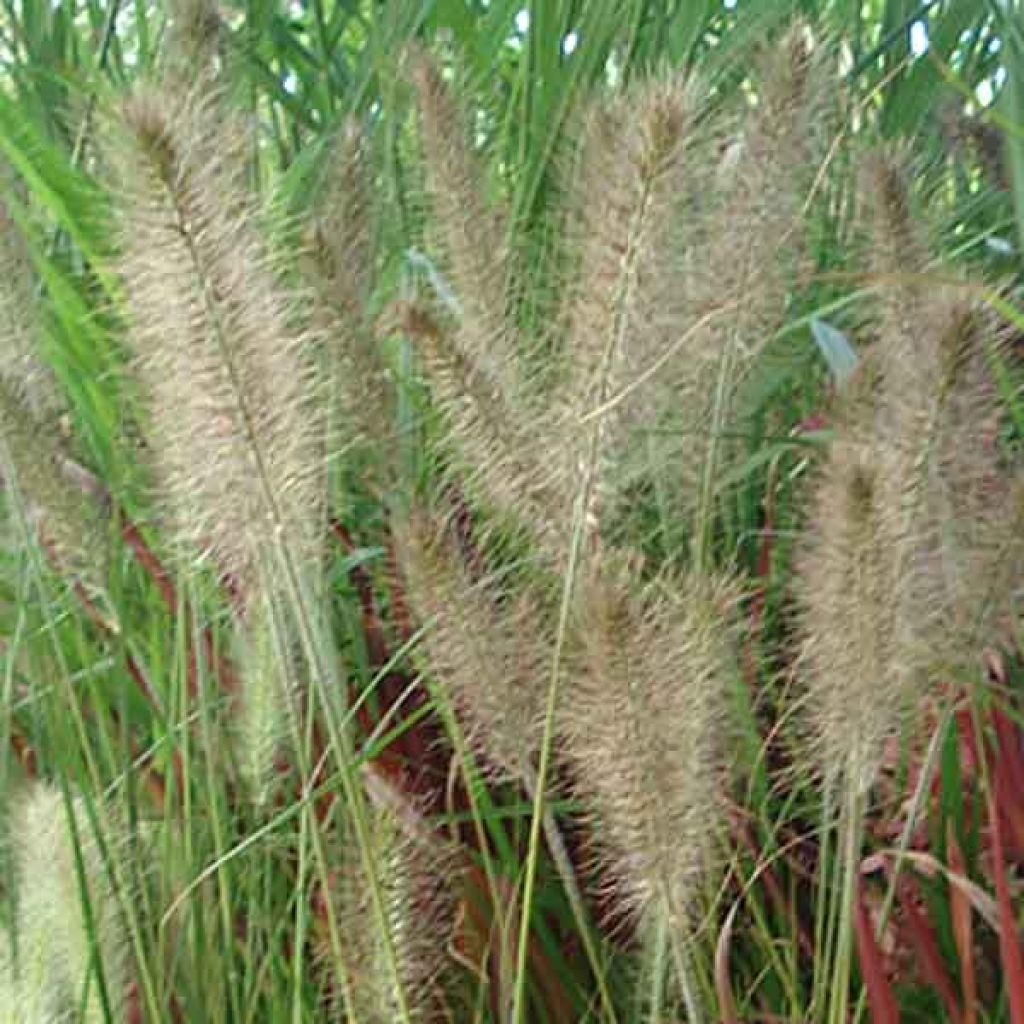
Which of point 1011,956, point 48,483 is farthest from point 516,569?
point 1011,956

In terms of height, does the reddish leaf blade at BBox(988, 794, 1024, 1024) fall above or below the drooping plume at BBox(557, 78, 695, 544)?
below

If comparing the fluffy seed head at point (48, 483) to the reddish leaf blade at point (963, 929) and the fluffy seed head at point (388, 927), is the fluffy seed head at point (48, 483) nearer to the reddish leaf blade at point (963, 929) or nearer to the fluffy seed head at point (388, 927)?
the fluffy seed head at point (388, 927)

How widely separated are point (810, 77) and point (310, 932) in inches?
17.0

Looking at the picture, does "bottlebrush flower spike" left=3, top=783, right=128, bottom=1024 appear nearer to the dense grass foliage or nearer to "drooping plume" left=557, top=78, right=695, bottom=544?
the dense grass foliage

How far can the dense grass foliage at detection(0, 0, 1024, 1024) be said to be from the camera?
69cm

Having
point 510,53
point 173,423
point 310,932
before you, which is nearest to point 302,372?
point 173,423

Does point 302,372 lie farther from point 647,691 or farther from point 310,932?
point 310,932

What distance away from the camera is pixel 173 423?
729 mm

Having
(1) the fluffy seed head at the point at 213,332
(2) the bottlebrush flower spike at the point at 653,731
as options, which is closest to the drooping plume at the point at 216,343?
(1) the fluffy seed head at the point at 213,332

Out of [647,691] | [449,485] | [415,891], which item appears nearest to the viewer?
[647,691]

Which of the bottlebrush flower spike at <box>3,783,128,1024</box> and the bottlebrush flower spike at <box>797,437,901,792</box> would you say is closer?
the bottlebrush flower spike at <box>797,437,901,792</box>

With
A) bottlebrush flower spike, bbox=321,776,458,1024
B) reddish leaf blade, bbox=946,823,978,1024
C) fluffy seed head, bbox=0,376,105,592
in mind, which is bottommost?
reddish leaf blade, bbox=946,823,978,1024

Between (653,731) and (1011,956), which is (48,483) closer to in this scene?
(653,731)

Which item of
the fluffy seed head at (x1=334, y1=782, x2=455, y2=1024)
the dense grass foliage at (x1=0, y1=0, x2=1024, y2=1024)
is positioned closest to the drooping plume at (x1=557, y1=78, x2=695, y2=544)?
the dense grass foliage at (x1=0, y1=0, x2=1024, y2=1024)
